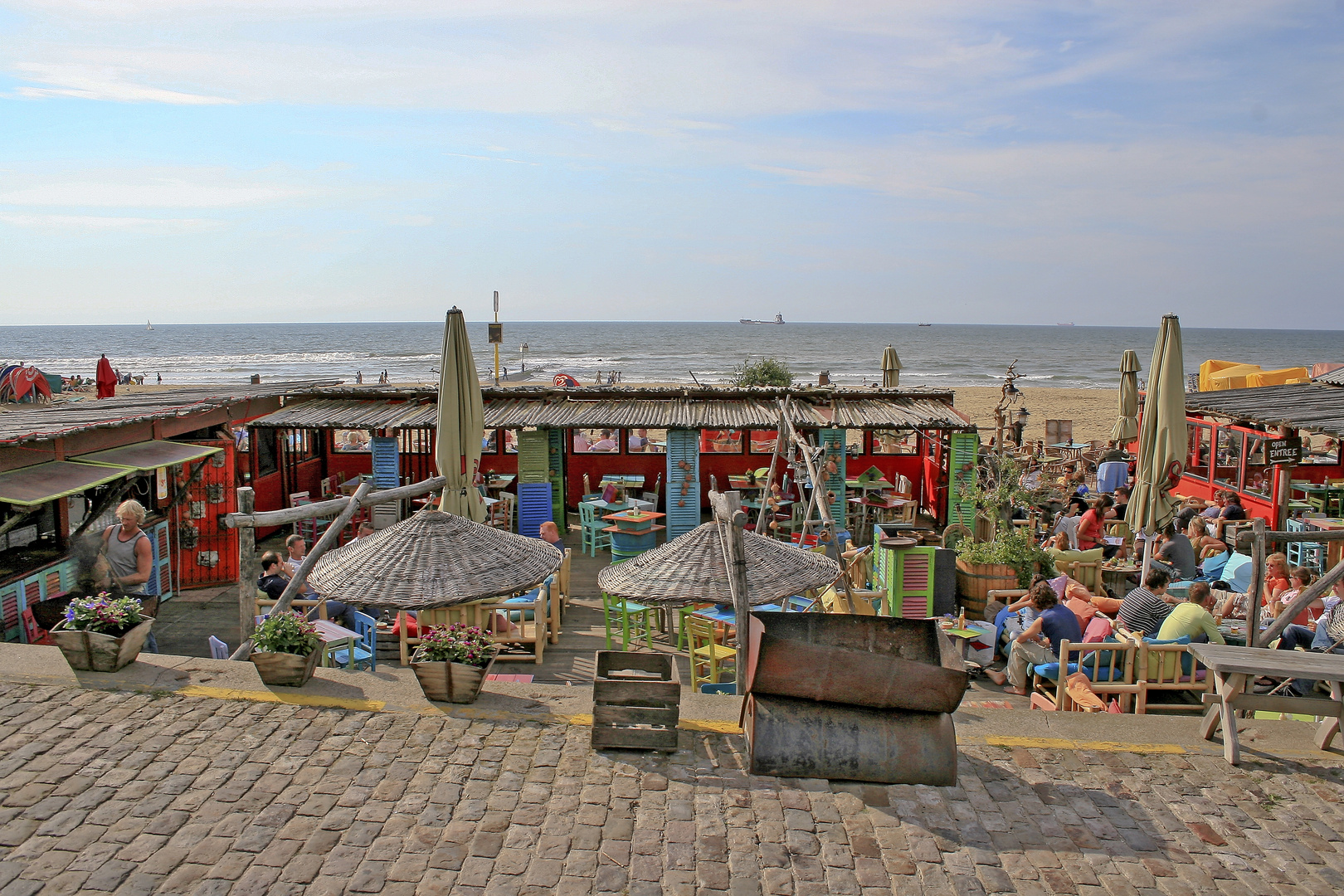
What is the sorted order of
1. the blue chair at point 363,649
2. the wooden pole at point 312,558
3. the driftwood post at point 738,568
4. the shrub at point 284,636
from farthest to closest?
the blue chair at point 363,649 < the wooden pole at point 312,558 < the shrub at point 284,636 < the driftwood post at point 738,568

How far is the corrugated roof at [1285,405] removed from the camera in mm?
11211

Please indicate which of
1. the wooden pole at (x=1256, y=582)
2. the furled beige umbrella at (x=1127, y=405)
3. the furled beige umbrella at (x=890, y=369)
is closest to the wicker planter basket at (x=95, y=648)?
the wooden pole at (x=1256, y=582)

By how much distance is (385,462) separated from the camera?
14148 millimetres

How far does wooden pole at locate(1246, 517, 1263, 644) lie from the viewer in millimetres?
6340

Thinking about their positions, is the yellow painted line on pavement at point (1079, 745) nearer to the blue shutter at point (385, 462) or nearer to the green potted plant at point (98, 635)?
the green potted plant at point (98, 635)

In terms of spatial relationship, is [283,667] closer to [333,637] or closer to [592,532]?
[333,637]

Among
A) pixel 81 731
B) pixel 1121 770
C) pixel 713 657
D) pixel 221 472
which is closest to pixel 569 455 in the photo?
pixel 221 472

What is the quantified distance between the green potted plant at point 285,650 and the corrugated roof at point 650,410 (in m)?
6.65

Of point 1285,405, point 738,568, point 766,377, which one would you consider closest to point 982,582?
point 738,568

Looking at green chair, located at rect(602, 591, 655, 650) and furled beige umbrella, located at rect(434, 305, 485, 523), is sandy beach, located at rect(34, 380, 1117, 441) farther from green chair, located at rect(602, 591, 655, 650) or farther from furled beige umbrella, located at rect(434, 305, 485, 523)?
green chair, located at rect(602, 591, 655, 650)

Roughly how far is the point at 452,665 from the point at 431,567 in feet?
2.41

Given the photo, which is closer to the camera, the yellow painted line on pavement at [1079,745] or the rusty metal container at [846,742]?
the rusty metal container at [846,742]

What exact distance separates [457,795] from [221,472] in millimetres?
8850

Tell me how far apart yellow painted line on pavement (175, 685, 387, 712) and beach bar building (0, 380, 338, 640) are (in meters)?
2.71
